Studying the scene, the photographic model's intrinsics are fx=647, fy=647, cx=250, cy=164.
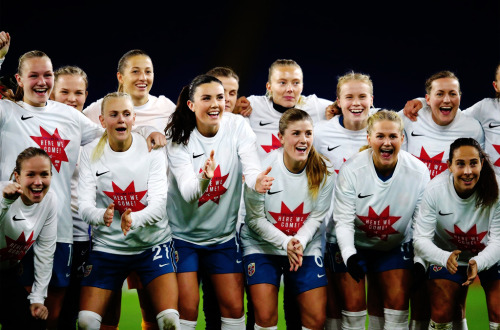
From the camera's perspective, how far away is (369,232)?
3604mm

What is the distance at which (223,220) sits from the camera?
353cm

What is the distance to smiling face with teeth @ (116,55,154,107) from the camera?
3.99 metres

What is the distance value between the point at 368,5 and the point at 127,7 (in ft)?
8.16

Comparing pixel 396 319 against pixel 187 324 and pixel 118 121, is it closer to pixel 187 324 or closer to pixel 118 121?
pixel 187 324

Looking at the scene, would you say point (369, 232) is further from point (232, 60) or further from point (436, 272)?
point (232, 60)

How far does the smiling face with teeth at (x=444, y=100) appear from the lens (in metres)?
3.92

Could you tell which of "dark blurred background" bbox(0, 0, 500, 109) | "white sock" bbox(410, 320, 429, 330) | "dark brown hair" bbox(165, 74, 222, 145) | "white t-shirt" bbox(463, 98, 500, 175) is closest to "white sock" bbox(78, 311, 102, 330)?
"dark brown hair" bbox(165, 74, 222, 145)

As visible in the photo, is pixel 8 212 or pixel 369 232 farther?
pixel 369 232

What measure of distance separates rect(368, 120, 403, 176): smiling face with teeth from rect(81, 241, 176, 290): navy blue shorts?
1248mm

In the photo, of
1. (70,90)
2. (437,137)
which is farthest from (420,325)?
(70,90)

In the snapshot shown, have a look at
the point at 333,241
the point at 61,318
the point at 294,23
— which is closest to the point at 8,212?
the point at 61,318

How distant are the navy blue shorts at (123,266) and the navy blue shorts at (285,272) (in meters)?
0.42

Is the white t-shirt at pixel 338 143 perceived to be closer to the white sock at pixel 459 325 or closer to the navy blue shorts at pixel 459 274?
the navy blue shorts at pixel 459 274

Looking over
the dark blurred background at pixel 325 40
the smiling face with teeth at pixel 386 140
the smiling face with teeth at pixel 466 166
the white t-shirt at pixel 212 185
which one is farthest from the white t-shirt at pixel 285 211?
the dark blurred background at pixel 325 40
